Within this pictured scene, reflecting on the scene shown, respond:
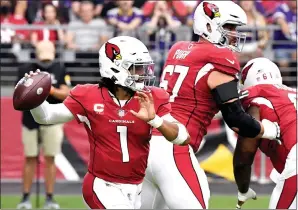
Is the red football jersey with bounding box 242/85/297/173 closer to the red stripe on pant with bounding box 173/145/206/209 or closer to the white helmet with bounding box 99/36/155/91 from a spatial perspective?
the red stripe on pant with bounding box 173/145/206/209

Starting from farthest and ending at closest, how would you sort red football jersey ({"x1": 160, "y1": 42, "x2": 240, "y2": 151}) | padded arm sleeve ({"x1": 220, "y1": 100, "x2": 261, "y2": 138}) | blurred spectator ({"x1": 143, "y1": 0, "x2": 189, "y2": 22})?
blurred spectator ({"x1": 143, "y1": 0, "x2": 189, "y2": 22})
red football jersey ({"x1": 160, "y1": 42, "x2": 240, "y2": 151})
padded arm sleeve ({"x1": 220, "y1": 100, "x2": 261, "y2": 138})

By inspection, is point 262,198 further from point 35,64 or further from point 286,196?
point 286,196

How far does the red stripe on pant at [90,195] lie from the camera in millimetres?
5780

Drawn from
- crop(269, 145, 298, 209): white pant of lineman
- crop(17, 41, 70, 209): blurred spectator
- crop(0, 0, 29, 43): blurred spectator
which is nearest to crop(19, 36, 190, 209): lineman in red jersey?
crop(269, 145, 298, 209): white pant of lineman

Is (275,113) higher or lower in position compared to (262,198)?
higher

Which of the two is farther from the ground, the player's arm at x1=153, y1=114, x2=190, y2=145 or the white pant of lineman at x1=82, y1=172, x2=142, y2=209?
the player's arm at x1=153, y1=114, x2=190, y2=145

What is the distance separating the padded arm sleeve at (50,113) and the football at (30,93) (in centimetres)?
10

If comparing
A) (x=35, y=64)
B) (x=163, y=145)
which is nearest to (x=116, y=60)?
(x=163, y=145)

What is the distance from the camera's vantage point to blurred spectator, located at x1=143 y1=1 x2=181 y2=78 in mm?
11695

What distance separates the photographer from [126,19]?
39.1ft

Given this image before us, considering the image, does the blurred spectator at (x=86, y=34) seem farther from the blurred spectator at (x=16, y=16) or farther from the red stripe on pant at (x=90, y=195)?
the red stripe on pant at (x=90, y=195)

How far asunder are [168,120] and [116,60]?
516 mm

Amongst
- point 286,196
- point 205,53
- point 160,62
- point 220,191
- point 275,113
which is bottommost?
point 220,191

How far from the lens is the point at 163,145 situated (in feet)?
20.6
